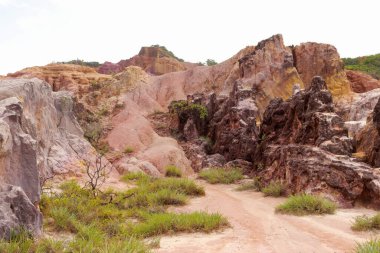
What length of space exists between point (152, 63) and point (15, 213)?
54.3 m

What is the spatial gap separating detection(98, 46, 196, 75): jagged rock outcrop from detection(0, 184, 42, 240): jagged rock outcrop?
2017 inches

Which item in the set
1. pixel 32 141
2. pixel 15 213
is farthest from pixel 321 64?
pixel 15 213

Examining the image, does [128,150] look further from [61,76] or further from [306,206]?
[61,76]

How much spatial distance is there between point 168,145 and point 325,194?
16441 millimetres

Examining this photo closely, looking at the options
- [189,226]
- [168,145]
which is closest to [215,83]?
[168,145]

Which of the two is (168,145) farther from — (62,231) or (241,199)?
(62,231)

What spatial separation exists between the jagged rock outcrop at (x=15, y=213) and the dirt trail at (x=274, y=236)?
2.06m

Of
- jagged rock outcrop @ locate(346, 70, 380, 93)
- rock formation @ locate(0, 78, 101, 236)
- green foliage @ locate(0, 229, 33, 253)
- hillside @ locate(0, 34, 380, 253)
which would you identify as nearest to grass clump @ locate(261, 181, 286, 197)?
hillside @ locate(0, 34, 380, 253)

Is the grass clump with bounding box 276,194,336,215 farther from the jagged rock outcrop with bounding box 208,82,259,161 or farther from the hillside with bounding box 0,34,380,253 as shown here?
the jagged rock outcrop with bounding box 208,82,259,161

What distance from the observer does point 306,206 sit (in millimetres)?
9906

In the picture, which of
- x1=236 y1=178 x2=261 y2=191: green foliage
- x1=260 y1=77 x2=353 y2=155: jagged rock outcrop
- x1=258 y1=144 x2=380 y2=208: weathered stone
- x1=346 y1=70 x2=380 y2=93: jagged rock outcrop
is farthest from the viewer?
x1=346 y1=70 x2=380 y2=93: jagged rock outcrop

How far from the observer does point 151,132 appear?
31141 mm

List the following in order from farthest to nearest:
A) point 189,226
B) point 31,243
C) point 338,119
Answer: point 338,119 < point 189,226 < point 31,243

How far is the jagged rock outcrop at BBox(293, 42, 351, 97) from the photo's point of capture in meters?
33.5
